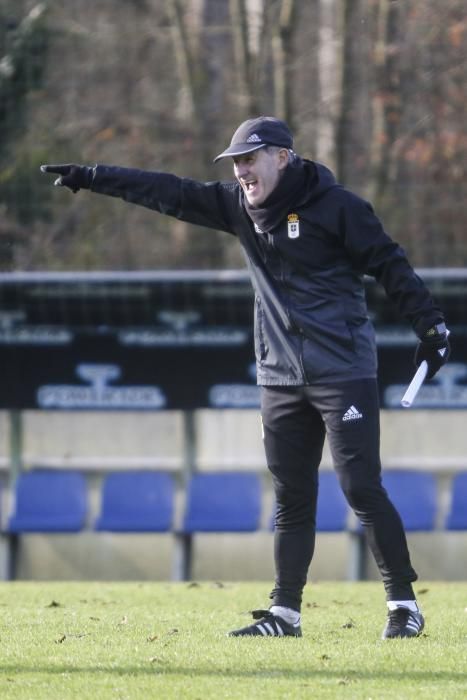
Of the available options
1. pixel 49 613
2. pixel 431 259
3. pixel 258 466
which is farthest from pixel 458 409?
pixel 49 613

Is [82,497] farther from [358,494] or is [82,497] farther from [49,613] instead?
[358,494]

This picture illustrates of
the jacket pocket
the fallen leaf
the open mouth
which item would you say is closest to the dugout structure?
the fallen leaf

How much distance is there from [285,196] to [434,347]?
849mm

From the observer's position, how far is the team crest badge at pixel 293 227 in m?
5.77

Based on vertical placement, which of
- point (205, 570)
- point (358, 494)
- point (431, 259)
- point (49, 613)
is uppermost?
point (431, 259)

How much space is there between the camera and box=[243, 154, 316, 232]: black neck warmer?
5742 mm

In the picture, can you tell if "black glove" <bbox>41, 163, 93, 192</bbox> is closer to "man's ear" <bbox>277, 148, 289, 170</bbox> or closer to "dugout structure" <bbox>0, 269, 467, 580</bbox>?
"man's ear" <bbox>277, 148, 289, 170</bbox>

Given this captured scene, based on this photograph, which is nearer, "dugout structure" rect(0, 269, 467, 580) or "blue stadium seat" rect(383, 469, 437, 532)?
"dugout structure" rect(0, 269, 467, 580)

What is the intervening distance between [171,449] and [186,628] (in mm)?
7090

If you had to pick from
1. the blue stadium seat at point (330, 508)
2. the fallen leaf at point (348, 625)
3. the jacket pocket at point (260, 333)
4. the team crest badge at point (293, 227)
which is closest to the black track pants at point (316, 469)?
the jacket pocket at point (260, 333)

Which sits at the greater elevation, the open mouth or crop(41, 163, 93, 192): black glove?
crop(41, 163, 93, 192): black glove

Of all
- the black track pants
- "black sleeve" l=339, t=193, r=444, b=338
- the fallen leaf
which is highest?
"black sleeve" l=339, t=193, r=444, b=338

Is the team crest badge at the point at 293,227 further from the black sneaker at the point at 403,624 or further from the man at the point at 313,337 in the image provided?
the black sneaker at the point at 403,624

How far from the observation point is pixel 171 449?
13.4m
